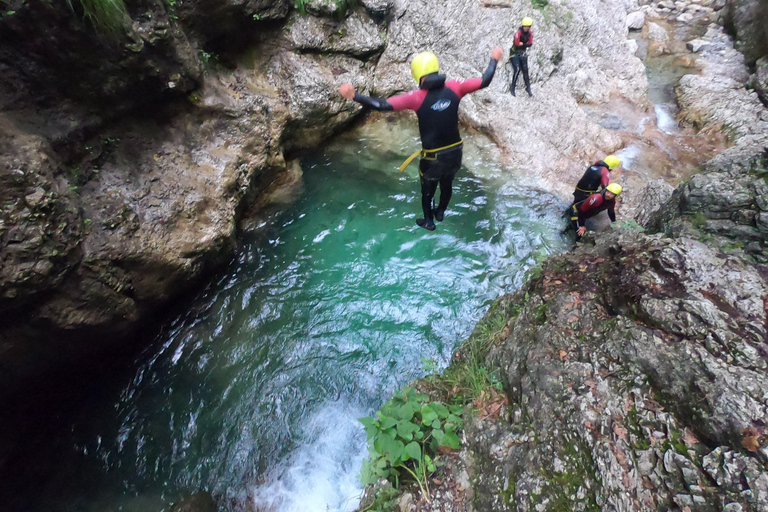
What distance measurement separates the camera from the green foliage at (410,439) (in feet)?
8.83

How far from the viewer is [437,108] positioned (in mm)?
3496

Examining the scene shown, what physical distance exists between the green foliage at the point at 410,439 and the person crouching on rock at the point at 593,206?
397 centimetres

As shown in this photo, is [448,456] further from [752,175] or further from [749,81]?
[749,81]

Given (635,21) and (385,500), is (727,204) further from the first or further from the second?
(635,21)

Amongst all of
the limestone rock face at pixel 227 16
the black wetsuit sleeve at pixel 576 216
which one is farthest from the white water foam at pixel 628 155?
the limestone rock face at pixel 227 16

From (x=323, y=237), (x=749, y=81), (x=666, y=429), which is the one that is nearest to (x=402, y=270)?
(x=323, y=237)

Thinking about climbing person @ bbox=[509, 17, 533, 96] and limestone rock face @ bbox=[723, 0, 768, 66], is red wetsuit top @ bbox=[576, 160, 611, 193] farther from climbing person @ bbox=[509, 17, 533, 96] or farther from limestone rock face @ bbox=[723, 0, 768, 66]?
limestone rock face @ bbox=[723, 0, 768, 66]

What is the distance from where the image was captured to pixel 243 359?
4.32m

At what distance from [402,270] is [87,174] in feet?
13.2

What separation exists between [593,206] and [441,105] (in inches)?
131

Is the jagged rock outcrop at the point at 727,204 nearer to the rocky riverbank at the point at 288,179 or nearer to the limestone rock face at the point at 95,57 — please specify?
the rocky riverbank at the point at 288,179

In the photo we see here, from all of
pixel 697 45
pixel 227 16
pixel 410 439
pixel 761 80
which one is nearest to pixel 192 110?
pixel 227 16

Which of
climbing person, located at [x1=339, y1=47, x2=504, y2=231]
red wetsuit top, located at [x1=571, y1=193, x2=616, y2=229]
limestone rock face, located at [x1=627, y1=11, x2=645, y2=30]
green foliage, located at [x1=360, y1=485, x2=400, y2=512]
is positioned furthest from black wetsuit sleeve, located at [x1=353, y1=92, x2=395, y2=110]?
limestone rock face, located at [x1=627, y1=11, x2=645, y2=30]

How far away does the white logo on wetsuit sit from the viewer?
3473mm
